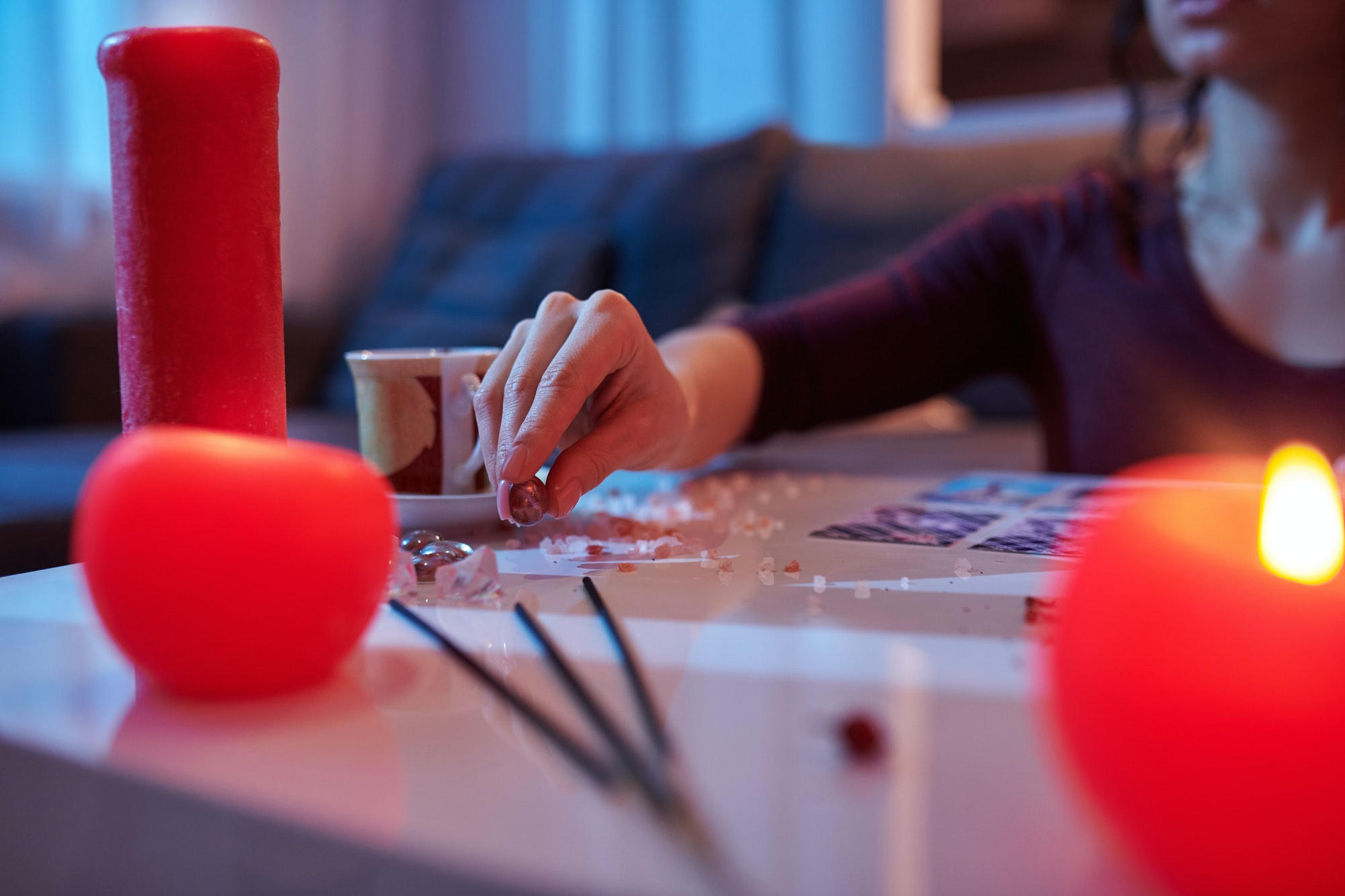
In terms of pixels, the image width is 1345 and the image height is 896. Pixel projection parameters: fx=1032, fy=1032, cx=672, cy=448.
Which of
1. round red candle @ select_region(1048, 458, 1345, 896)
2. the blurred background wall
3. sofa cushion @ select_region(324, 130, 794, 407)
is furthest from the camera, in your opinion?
the blurred background wall

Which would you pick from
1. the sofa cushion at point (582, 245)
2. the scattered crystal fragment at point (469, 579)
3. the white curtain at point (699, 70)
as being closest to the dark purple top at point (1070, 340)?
the scattered crystal fragment at point (469, 579)

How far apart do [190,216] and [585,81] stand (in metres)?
2.79

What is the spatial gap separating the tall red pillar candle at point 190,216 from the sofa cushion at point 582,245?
4.59ft

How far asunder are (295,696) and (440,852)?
126 millimetres

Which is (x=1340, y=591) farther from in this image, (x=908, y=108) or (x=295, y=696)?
(x=908, y=108)

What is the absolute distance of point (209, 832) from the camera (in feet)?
0.92

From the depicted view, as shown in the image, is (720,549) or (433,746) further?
(720,549)

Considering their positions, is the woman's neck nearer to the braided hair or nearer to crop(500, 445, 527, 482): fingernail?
the braided hair

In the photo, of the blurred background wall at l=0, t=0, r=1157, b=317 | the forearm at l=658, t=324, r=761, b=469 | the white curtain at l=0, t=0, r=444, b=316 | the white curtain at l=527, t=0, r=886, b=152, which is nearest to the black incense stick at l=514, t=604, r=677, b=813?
the forearm at l=658, t=324, r=761, b=469

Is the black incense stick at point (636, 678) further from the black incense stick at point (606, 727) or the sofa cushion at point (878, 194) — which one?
the sofa cushion at point (878, 194)

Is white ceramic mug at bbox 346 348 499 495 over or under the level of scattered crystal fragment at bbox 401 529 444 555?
over

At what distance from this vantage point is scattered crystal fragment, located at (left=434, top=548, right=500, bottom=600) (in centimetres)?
50

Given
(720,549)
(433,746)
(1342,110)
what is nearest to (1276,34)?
(1342,110)

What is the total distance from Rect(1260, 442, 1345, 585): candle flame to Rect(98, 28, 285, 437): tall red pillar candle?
0.45 meters
